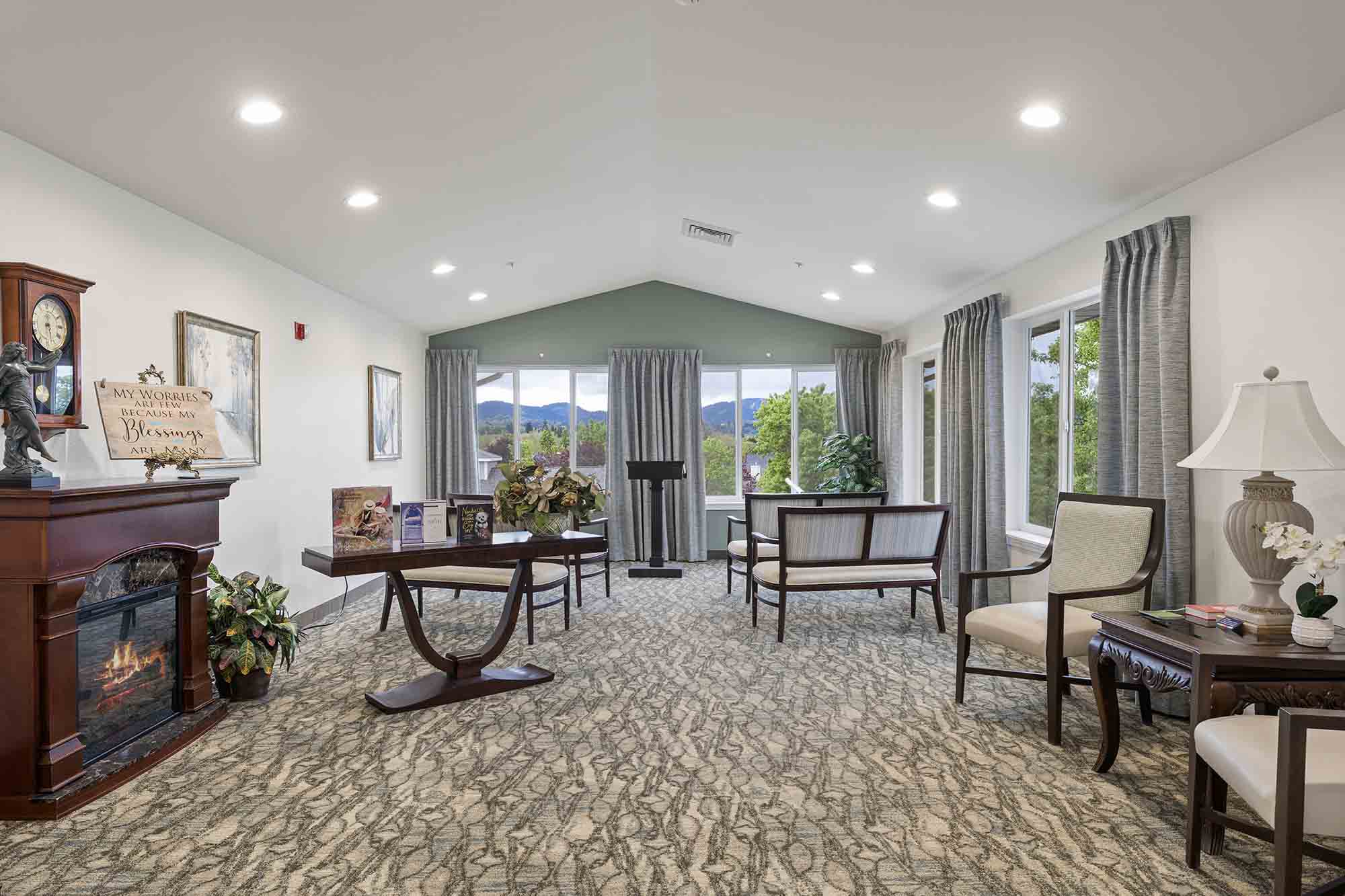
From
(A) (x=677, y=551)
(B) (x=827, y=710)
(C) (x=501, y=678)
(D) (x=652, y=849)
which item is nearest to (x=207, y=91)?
(C) (x=501, y=678)

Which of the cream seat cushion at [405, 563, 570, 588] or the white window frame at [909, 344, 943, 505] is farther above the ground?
the white window frame at [909, 344, 943, 505]

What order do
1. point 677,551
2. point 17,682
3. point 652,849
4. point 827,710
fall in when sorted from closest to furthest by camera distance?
point 652,849
point 17,682
point 827,710
point 677,551

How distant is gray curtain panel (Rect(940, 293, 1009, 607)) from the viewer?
5.26 m

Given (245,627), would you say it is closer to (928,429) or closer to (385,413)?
(385,413)

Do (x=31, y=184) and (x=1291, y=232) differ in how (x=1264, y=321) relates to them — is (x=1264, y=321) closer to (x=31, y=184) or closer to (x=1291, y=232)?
(x=1291, y=232)

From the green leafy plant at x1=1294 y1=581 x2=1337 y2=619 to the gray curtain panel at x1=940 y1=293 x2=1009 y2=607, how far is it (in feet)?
8.91

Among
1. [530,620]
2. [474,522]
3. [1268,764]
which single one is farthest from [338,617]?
[1268,764]

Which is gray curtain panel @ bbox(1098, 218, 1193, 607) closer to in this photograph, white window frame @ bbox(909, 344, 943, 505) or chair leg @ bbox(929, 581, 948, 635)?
chair leg @ bbox(929, 581, 948, 635)

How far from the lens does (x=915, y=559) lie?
507 cm

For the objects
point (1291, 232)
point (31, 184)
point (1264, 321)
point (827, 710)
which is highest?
point (31, 184)

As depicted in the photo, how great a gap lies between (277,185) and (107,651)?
2.30m

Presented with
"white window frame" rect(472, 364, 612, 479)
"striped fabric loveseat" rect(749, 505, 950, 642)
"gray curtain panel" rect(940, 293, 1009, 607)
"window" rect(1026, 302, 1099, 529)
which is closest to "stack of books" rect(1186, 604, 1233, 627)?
"window" rect(1026, 302, 1099, 529)

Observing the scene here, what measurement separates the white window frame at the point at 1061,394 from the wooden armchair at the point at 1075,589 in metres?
1.00

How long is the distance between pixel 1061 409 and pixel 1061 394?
0.10 meters
